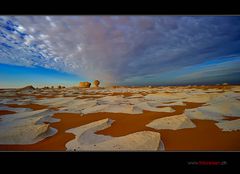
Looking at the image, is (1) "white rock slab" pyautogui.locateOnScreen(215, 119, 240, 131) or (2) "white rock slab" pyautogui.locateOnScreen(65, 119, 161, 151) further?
(1) "white rock slab" pyautogui.locateOnScreen(215, 119, 240, 131)

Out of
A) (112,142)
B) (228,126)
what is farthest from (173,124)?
(112,142)

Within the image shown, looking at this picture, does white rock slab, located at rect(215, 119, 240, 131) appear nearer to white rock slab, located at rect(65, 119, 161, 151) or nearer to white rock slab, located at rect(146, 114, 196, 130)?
white rock slab, located at rect(146, 114, 196, 130)

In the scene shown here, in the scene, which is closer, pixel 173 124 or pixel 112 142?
pixel 112 142

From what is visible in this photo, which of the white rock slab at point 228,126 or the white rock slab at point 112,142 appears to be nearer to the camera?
the white rock slab at point 112,142

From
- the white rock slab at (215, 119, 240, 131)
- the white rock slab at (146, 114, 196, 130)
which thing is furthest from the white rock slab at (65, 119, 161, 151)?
the white rock slab at (215, 119, 240, 131)

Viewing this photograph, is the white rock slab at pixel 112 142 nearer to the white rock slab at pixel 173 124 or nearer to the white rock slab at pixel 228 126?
the white rock slab at pixel 173 124

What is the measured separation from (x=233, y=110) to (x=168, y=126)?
1316 mm

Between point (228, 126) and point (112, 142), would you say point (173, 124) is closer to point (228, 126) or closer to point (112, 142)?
point (228, 126)

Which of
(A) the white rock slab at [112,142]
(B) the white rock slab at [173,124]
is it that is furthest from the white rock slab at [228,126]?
(A) the white rock slab at [112,142]

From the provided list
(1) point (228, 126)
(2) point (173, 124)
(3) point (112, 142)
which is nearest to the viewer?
(3) point (112, 142)

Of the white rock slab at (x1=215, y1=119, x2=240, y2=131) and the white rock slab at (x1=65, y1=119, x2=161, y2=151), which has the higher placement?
the white rock slab at (x1=215, y1=119, x2=240, y2=131)
